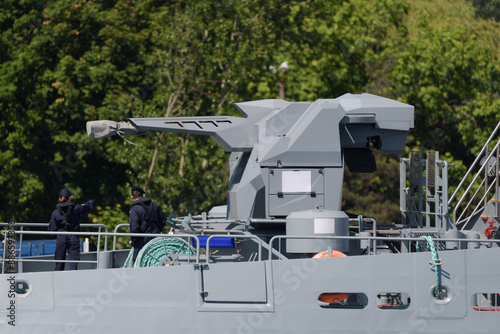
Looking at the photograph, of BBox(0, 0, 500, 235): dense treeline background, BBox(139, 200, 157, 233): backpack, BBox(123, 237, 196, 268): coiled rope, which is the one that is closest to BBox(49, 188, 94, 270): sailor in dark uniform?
BBox(139, 200, 157, 233): backpack

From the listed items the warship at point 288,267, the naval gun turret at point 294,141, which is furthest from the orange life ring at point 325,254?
the naval gun turret at point 294,141

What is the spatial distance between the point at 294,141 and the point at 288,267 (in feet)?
7.31

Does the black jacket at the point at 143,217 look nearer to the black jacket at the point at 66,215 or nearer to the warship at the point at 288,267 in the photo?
the warship at the point at 288,267

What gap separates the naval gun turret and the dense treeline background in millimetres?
7738

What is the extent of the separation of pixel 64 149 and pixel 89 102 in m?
1.69

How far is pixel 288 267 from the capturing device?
11.4 meters

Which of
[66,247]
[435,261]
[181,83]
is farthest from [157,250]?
[181,83]

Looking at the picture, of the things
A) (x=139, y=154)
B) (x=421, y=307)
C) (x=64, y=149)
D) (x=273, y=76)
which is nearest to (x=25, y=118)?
(x=64, y=149)

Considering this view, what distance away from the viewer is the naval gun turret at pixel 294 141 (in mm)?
12812

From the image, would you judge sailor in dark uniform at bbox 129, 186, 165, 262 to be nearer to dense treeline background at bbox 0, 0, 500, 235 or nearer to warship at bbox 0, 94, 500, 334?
warship at bbox 0, 94, 500, 334

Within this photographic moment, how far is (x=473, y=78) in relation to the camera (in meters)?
30.6

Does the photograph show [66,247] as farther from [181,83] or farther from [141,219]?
[181,83]

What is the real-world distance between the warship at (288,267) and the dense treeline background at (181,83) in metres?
8.39

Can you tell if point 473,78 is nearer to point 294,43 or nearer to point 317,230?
point 294,43
